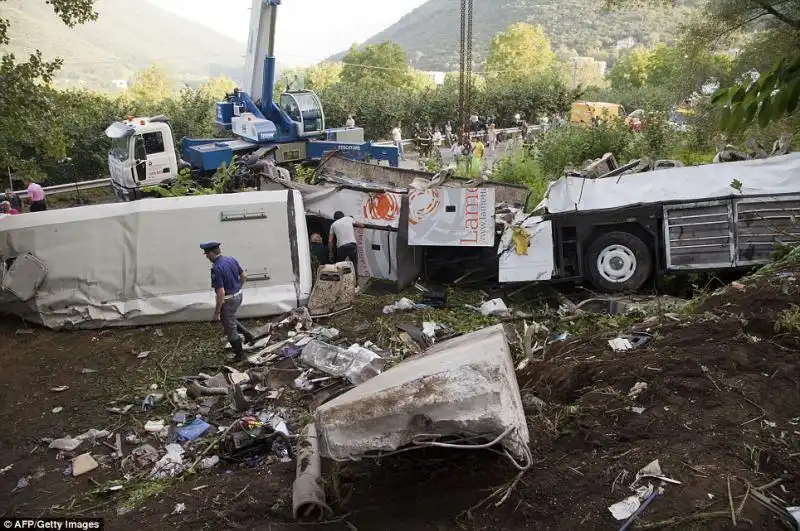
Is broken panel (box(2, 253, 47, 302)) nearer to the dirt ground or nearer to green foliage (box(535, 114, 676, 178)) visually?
the dirt ground

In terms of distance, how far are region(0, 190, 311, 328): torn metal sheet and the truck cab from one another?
17.6 ft

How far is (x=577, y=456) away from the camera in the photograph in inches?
156

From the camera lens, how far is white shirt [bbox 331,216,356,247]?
378 inches

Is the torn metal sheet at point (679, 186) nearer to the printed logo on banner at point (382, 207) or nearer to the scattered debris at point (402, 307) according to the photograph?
the scattered debris at point (402, 307)

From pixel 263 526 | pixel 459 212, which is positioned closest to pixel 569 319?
pixel 459 212

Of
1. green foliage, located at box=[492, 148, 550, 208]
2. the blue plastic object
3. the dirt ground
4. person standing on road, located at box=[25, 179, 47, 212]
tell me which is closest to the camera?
the dirt ground

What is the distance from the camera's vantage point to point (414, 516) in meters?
3.71

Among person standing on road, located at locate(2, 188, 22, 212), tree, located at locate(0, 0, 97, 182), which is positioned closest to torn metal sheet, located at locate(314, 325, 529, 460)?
tree, located at locate(0, 0, 97, 182)

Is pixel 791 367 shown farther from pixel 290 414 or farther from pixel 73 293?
pixel 73 293

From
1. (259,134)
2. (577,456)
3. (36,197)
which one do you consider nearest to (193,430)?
(577,456)

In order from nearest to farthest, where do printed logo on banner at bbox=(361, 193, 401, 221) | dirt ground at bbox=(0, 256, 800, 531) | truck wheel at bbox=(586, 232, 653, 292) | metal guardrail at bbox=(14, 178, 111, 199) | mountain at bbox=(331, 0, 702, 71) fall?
dirt ground at bbox=(0, 256, 800, 531)
truck wheel at bbox=(586, 232, 653, 292)
printed logo on banner at bbox=(361, 193, 401, 221)
metal guardrail at bbox=(14, 178, 111, 199)
mountain at bbox=(331, 0, 702, 71)

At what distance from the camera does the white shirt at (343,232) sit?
959 cm

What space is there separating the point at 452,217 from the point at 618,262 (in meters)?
2.49

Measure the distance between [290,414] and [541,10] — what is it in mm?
160557
